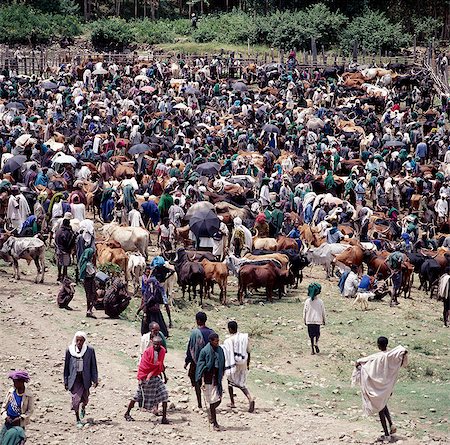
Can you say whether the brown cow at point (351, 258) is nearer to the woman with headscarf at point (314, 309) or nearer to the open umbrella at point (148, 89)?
the woman with headscarf at point (314, 309)

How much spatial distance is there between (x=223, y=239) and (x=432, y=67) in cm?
2887

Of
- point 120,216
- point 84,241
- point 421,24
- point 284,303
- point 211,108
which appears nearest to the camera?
point 84,241

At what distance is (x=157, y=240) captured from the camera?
26.0 metres

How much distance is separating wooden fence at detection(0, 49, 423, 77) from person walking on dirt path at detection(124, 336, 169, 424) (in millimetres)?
34219

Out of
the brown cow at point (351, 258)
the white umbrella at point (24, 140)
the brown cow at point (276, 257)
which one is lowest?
the brown cow at point (351, 258)

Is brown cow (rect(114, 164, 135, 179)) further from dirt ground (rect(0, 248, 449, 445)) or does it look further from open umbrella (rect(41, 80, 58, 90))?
open umbrella (rect(41, 80, 58, 90))

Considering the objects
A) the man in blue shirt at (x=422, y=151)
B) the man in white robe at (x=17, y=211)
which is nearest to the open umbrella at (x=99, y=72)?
the man in blue shirt at (x=422, y=151)

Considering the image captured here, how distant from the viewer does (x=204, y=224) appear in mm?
23656

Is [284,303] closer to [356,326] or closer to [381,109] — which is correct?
[356,326]

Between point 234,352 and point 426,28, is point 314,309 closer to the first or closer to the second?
point 234,352

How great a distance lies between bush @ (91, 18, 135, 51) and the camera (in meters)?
59.2

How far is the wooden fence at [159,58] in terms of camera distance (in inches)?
1941

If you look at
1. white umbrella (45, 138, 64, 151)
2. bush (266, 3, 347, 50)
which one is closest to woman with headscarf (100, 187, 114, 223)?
white umbrella (45, 138, 64, 151)

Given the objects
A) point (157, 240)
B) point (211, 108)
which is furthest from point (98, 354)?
point (211, 108)
